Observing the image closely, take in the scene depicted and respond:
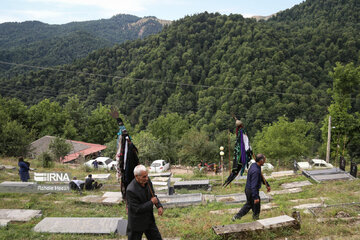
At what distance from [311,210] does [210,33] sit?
11641cm

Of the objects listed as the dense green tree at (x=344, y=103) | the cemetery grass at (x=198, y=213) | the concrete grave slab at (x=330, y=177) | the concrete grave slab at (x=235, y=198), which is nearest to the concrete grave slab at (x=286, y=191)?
the cemetery grass at (x=198, y=213)

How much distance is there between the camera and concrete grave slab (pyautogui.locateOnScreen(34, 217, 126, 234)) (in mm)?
6238

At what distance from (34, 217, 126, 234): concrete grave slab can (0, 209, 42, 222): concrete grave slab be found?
32.5 inches

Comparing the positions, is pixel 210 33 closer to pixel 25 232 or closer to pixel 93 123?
pixel 93 123

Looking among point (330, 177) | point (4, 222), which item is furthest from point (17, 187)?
point (330, 177)

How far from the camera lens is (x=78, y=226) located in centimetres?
644

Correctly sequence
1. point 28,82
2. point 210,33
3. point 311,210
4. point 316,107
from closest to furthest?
1. point 311,210
2. point 316,107
3. point 28,82
4. point 210,33

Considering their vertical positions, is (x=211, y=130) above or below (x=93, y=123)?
below

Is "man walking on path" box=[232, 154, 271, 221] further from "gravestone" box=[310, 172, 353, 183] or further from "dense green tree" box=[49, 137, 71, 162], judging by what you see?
"dense green tree" box=[49, 137, 71, 162]

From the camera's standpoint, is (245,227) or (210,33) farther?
(210,33)

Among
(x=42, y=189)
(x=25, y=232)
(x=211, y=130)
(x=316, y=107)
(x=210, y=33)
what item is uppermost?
(x=210, y=33)

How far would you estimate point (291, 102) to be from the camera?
64.0 metres

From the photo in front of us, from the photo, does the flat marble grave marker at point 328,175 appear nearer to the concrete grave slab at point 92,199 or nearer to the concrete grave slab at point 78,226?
the concrete grave slab at point 92,199

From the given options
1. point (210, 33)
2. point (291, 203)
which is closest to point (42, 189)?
point (291, 203)
